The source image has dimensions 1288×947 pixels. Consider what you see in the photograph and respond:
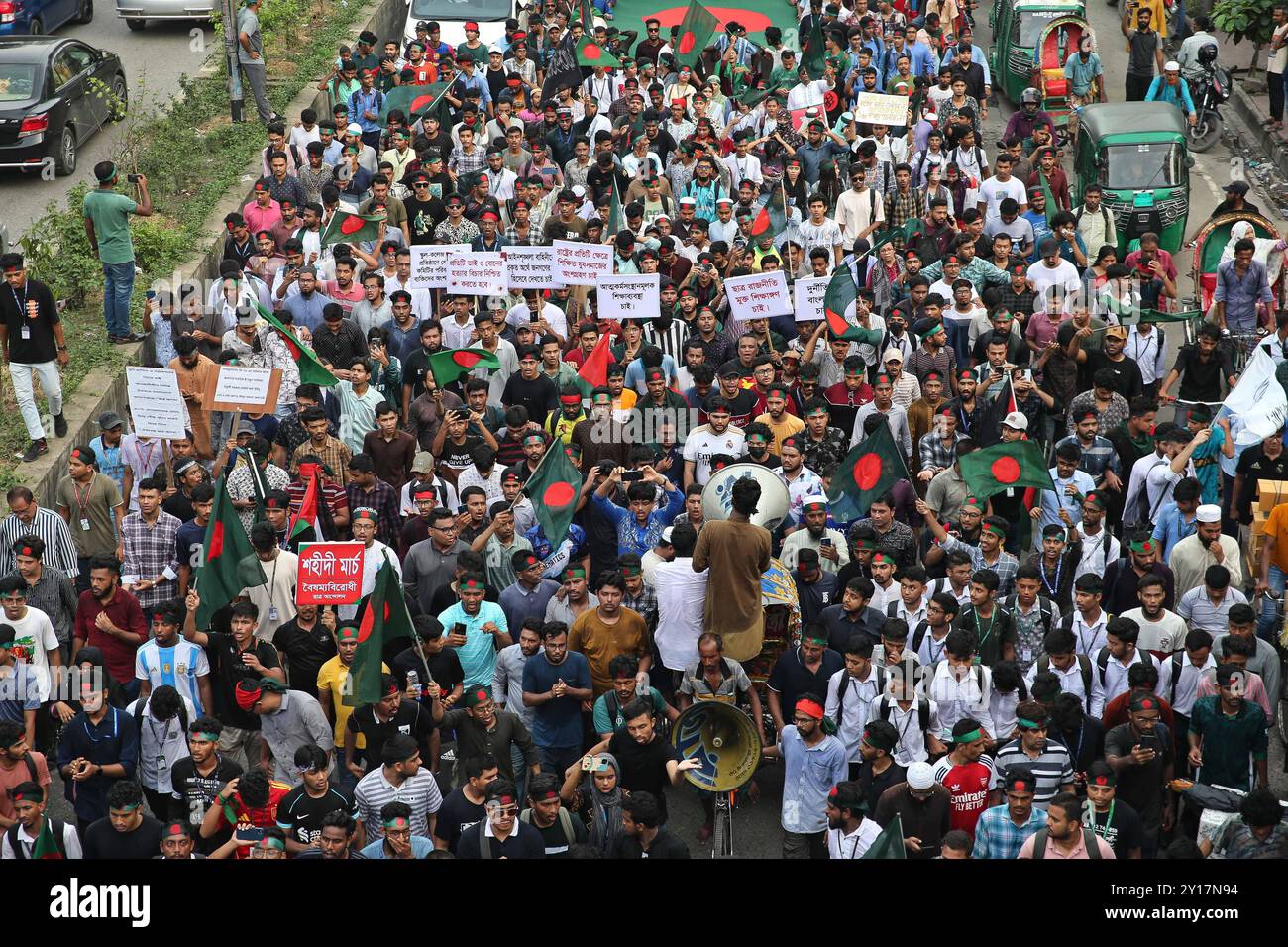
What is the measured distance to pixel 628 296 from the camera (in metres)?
15.3

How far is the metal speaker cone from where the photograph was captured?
12781mm

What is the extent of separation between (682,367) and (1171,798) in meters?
5.71

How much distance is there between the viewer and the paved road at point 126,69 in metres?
21.2

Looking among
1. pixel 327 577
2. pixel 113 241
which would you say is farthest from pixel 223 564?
pixel 113 241

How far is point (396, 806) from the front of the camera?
9.90 m

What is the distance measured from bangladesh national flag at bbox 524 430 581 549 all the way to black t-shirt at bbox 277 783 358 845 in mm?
2988

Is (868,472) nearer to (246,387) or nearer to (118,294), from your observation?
(246,387)

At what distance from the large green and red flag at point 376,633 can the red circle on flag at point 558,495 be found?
74.5 inches

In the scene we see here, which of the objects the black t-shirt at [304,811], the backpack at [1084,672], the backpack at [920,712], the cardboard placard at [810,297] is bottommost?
the black t-shirt at [304,811]

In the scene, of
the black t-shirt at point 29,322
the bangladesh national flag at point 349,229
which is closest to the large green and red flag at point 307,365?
the black t-shirt at point 29,322

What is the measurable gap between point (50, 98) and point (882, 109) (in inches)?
364

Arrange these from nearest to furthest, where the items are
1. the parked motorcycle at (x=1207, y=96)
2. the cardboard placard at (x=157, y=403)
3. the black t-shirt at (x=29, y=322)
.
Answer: the cardboard placard at (x=157, y=403) < the black t-shirt at (x=29, y=322) < the parked motorcycle at (x=1207, y=96)

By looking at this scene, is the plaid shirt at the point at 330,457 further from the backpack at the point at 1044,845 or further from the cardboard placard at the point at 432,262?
the backpack at the point at 1044,845

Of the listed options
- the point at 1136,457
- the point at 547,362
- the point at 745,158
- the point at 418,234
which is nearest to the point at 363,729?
the point at 547,362
